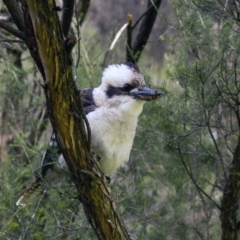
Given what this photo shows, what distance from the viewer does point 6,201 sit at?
4.75 m

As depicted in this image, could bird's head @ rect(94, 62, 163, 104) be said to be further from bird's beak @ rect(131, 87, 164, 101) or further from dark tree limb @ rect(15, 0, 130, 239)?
dark tree limb @ rect(15, 0, 130, 239)

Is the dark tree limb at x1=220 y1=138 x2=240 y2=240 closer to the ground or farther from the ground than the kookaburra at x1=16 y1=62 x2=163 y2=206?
closer to the ground

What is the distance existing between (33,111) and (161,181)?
61.7 inches

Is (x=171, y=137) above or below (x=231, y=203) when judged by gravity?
above

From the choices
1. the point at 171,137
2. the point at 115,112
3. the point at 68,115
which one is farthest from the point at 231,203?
the point at 68,115

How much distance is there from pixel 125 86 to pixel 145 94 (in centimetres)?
14

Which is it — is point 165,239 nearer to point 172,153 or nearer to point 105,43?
point 172,153

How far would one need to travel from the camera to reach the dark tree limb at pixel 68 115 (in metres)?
2.62

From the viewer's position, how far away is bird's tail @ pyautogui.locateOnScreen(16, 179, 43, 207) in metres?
4.15

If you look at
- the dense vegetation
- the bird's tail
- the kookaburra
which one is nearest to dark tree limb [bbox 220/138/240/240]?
the dense vegetation

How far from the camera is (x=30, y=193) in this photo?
418 centimetres

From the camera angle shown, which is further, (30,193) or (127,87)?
(30,193)

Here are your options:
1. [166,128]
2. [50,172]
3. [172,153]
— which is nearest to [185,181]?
[172,153]

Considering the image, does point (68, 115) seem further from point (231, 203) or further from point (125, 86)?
point (231, 203)
